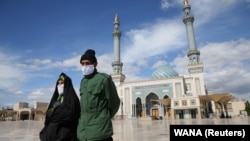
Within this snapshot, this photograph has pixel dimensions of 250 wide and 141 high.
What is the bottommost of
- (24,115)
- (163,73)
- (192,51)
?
(24,115)

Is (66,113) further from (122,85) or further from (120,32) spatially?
(120,32)

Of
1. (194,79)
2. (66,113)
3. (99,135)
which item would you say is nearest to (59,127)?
(66,113)

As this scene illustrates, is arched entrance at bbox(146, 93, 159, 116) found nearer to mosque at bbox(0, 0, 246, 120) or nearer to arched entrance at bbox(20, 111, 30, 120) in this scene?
mosque at bbox(0, 0, 246, 120)

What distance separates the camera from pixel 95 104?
1924mm

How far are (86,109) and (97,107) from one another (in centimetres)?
10

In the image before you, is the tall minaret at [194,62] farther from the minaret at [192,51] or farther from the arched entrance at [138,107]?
the arched entrance at [138,107]

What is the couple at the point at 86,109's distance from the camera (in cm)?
187

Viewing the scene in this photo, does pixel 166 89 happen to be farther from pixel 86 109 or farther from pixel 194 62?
pixel 86 109

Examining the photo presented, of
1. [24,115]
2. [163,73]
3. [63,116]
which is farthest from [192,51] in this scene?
[24,115]

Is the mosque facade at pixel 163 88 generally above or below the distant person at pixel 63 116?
above

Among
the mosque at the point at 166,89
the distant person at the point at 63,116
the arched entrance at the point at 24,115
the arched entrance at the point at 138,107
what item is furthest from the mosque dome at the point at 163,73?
the distant person at the point at 63,116

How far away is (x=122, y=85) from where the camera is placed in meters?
36.5

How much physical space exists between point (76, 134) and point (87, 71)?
1.96ft

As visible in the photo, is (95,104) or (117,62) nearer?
(95,104)
